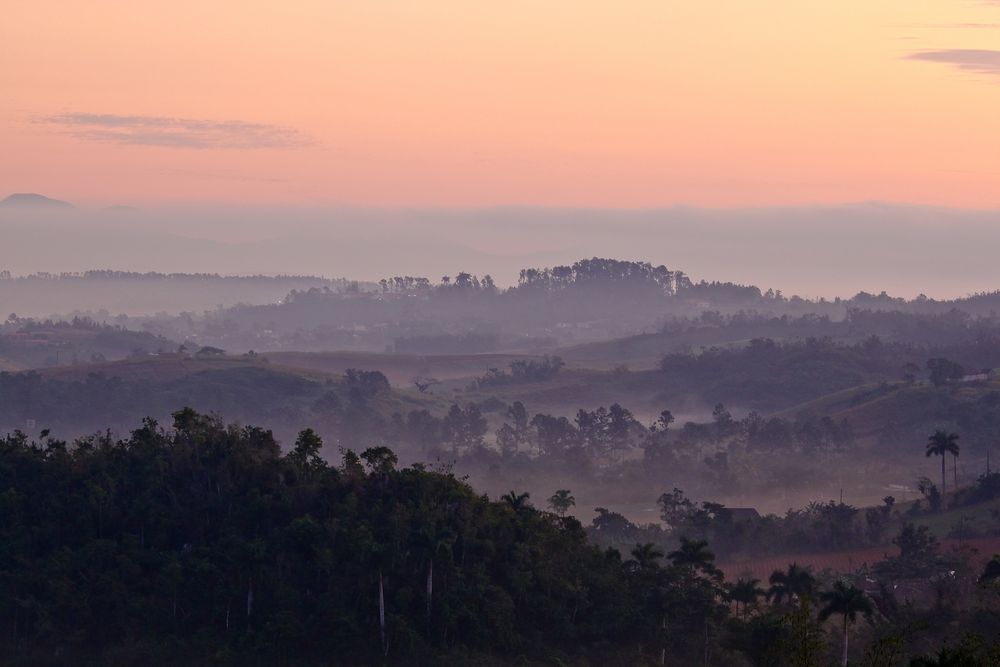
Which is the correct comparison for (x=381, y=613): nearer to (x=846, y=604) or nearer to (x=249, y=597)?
(x=249, y=597)

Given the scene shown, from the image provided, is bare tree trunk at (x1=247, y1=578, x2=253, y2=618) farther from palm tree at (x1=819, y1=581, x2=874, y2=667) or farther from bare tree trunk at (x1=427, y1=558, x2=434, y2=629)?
palm tree at (x1=819, y1=581, x2=874, y2=667)

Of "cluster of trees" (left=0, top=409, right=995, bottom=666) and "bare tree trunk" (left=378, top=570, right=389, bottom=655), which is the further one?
"cluster of trees" (left=0, top=409, right=995, bottom=666)

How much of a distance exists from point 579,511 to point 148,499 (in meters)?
46.6

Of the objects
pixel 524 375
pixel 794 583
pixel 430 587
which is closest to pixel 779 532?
pixel 794 583

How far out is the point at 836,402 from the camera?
13388 cm

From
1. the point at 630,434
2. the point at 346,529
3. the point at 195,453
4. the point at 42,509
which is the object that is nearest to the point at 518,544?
the point at 346,529

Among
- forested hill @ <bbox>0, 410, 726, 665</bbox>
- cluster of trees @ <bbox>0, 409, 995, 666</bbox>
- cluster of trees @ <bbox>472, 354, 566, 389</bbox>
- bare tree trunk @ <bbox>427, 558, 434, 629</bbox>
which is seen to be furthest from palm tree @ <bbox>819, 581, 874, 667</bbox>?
cluster of trees @ <bbox>472, 354, 566, 389</bbox>

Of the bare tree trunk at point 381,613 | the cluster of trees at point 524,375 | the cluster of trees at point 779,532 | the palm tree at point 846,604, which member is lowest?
the cluster of trees at point 779,532

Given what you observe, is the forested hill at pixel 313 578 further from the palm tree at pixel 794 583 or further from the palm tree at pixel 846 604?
the palm tree at pixel 846 604

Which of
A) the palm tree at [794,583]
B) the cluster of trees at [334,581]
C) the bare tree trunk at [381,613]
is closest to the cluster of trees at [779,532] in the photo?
the cluster of trees at [334,581]

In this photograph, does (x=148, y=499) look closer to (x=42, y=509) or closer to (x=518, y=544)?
(x=42, y=509)

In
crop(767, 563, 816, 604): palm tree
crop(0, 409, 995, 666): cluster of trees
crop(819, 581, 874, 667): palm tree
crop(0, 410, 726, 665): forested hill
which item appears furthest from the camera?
crop(767, 563, 816, 604): palm tree

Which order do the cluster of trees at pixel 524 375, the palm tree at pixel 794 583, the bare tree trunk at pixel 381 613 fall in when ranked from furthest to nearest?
the cluster of trees at pixel 524 375 → the palm tree at pixel 794 583 → the bare tree trunk at pixel 381 613

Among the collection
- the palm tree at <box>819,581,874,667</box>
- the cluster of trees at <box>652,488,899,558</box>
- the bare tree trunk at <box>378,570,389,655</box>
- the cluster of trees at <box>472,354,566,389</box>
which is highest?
the cluster of trees at <box>472,354,566,389</box>
